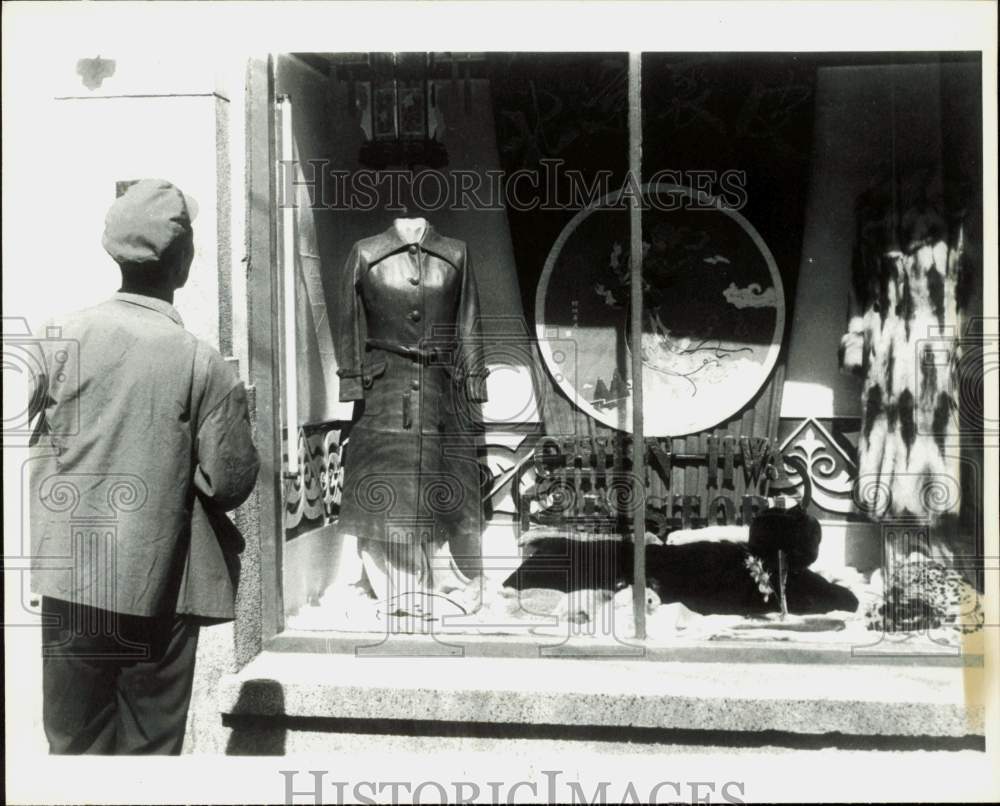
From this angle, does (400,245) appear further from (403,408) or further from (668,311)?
(668,311)

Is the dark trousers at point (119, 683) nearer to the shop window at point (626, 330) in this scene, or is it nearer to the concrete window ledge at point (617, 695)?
the concrete window ledge at point (617, 695)

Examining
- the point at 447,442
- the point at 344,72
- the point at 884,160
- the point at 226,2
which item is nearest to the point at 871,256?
the point at 884,160

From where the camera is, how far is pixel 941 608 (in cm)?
473

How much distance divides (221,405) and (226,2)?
166 cm

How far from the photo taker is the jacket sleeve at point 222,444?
3.38 meters

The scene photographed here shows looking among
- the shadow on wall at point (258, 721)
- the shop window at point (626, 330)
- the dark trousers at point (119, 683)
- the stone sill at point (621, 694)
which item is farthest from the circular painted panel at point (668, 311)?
the dark trousers at point (119, 683)

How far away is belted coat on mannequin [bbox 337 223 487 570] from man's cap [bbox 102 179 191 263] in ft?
5.86

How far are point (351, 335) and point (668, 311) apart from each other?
1546mm

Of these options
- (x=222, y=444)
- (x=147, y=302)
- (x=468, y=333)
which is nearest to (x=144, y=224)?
(x=147, y=302)

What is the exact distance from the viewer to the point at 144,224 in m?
3.37

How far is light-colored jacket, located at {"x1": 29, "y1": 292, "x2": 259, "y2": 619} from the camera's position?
11.0ft

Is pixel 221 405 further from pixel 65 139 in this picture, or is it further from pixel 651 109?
pixel 651 109

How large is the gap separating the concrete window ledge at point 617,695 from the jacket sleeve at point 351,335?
3.88 feet

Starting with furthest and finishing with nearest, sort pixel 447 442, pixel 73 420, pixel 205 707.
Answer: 1. pixel 447 442
2. pixel 205 707
3. pixel 73 420
